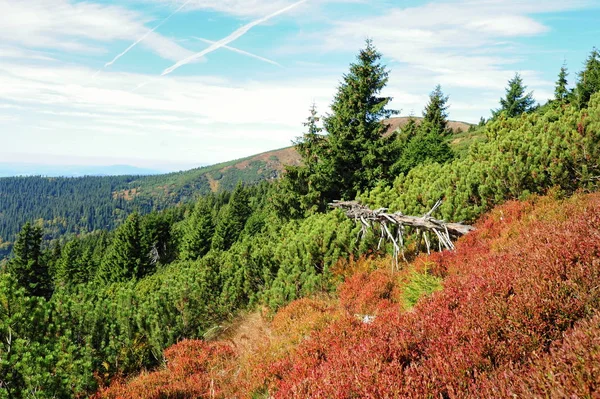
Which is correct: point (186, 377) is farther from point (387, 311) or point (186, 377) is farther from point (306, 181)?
point (306, 181)

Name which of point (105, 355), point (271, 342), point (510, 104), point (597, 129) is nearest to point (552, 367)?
point (271, 342)

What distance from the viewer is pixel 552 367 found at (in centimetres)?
223

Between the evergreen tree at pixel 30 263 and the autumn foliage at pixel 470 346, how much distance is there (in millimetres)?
47488

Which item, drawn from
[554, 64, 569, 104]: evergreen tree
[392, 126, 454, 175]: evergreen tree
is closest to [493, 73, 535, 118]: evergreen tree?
[554, 64, 569, 104]: evergreen tree

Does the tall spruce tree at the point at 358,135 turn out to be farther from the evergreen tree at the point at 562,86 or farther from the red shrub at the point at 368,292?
the evergreen tree at the point at 562,86

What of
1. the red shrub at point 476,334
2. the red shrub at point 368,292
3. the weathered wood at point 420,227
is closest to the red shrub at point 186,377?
the red shrub at point 476,334

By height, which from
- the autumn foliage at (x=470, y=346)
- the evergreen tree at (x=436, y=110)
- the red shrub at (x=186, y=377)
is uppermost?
the evergreen tree at (x=436, y=110)

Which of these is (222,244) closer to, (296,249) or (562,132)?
(296,249)

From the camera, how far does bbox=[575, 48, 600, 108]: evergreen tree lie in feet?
117

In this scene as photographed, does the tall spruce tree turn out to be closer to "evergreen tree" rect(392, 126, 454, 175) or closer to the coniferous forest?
"evergreen tree" rect(392, 126, 454, 175)

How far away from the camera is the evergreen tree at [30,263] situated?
40.8m

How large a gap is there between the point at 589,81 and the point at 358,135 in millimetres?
35299

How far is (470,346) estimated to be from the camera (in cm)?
306

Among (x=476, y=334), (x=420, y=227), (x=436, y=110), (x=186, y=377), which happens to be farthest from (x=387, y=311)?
(x=436, y=110)
